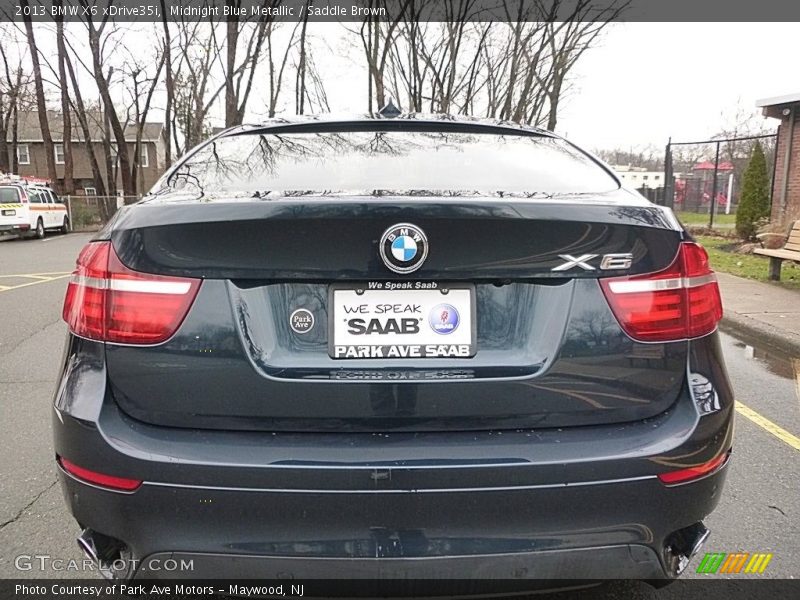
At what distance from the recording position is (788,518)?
106 inches

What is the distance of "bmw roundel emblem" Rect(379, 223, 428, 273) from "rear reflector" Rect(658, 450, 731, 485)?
33.1 inches

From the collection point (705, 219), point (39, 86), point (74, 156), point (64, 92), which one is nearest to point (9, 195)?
point (39, 86)

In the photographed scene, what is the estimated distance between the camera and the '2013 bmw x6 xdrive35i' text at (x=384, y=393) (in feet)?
5.00

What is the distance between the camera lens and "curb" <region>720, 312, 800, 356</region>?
5637 mm

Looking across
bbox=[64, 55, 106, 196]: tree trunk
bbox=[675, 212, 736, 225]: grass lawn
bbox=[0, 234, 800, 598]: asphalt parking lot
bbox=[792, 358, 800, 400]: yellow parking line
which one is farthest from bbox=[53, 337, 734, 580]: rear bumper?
bbox=[64, 55, 106, 196]: tree trunk

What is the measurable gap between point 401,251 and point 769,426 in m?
3.35

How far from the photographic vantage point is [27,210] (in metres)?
19.9

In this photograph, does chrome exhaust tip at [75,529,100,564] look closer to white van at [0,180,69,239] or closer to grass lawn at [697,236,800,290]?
grass lawn at [697,236,800,290]

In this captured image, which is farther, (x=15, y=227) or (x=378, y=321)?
(x=15, y=227)

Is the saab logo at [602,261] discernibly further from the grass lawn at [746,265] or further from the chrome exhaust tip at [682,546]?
the grass lawn at [746,265]

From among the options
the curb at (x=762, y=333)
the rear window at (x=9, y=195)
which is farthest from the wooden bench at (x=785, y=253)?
the rear window at (x=9, y=195)

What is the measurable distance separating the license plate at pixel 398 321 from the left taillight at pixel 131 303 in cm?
39

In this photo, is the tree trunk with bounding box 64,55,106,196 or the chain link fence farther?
the tree trunk with bounding box 64,55,106,196

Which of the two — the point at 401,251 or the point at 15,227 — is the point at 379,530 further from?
the point at 15,227
